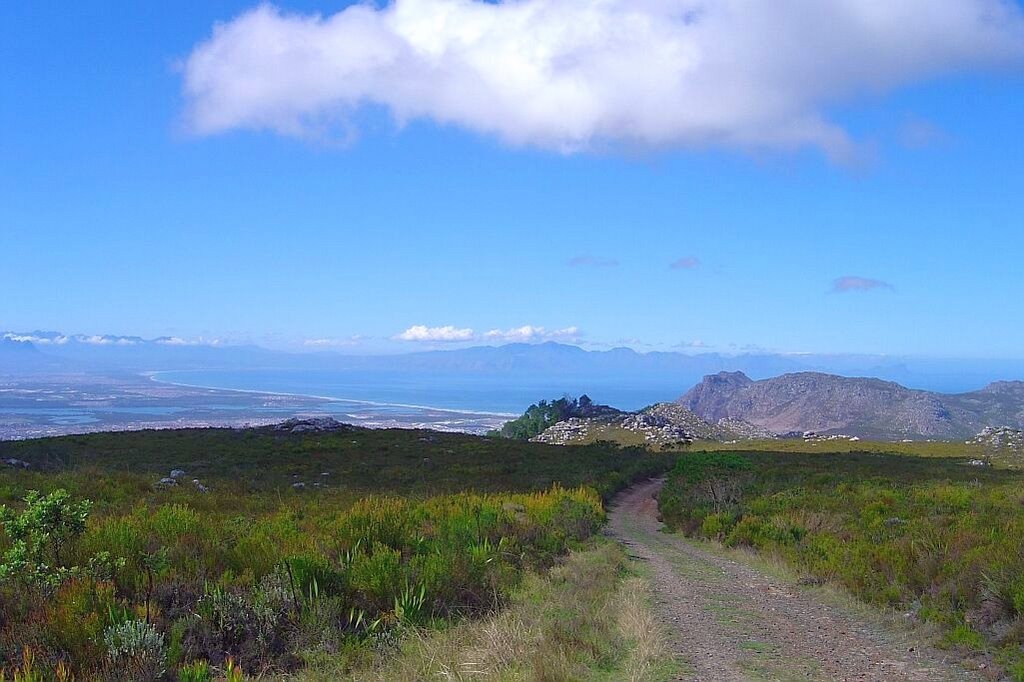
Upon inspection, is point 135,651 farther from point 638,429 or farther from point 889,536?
point 638,429

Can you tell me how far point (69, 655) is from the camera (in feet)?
20.4

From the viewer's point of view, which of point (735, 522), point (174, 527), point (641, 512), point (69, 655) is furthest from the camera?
point (641, 512)

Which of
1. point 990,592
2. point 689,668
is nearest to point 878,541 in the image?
point 990,592

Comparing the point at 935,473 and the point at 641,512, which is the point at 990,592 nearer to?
the point at 641,512

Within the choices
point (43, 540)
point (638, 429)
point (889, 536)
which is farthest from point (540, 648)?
point (638, 429)

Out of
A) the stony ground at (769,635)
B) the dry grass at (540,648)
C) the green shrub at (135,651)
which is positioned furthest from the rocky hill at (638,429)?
the green shrub at (135,651)

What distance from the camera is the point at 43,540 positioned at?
828 centimetres

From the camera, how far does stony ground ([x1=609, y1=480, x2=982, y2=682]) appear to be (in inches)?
299

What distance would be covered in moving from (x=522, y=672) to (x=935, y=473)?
1451 inches

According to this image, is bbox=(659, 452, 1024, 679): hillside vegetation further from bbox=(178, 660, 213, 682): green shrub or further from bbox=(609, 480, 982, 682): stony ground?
bbox=(178, 660, 213, 682): green shrub

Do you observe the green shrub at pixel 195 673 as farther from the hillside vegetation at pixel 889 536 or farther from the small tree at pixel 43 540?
the hillside vegetation at pixel 889 536

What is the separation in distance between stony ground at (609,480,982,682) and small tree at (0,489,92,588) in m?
6.50

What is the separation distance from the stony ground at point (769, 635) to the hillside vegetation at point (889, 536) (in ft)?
2.09

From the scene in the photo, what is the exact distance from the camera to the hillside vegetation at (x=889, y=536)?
29.8 feet
